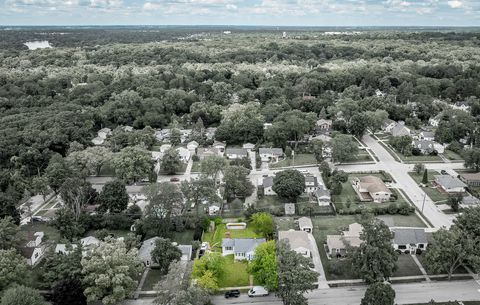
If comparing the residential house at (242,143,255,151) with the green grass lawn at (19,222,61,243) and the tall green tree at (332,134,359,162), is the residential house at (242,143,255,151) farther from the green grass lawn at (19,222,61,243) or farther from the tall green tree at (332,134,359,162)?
the green grass lawn at (19,222,61,243)

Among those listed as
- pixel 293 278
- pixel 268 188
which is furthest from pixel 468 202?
pixel 293 278

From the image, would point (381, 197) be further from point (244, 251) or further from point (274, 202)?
point (244, 251)

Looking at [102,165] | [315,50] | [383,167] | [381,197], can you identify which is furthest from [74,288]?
[315,50]

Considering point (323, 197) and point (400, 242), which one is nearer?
point (400, 242)

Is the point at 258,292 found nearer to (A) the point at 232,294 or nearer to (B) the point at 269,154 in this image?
(A) the point at 232,294

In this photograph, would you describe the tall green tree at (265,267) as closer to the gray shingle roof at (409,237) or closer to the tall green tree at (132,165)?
the gray shingle roof at (409,237)
